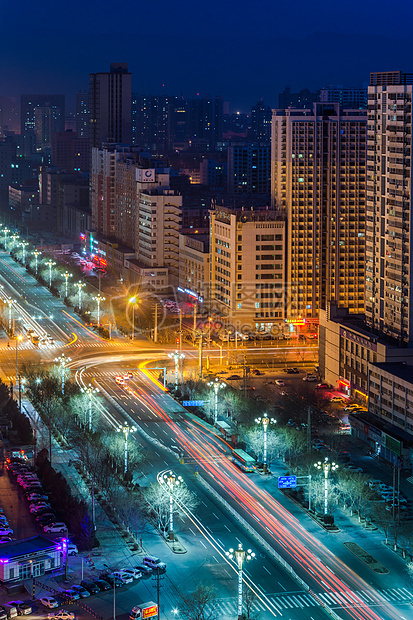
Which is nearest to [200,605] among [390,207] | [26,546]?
[26,546]

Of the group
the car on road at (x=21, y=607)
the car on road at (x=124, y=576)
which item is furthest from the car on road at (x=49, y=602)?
the car on road at (x=124, y=576)

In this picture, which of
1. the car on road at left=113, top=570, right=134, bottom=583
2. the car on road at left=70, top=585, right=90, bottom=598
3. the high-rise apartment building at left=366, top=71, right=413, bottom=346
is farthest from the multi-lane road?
the high-rise apartment building at left=366, top=71, right=413, bottom=346

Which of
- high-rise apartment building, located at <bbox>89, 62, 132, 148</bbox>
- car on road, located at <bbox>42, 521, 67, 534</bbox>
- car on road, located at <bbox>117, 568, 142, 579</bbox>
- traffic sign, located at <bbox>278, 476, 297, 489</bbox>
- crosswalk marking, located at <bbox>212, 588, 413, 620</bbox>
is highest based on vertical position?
high-rise apartment building, located at <bbox>89, 62, 132, 148</bbox>

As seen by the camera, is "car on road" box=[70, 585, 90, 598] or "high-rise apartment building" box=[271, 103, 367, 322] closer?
"car on road" box=[70, 585, 90, 598]

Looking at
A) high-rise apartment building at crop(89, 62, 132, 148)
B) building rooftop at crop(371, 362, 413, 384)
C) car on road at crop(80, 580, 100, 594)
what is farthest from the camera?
high-rise apartment building at crop(89, 62, 132, 148)

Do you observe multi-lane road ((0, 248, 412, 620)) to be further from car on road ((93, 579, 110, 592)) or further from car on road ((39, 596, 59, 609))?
car on road ((39, 596, 59, 609))

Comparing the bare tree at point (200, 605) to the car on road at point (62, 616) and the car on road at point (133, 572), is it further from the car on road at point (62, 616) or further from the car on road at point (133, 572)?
the car on road at point (62, 616)

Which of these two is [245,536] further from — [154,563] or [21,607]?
[21,607]
